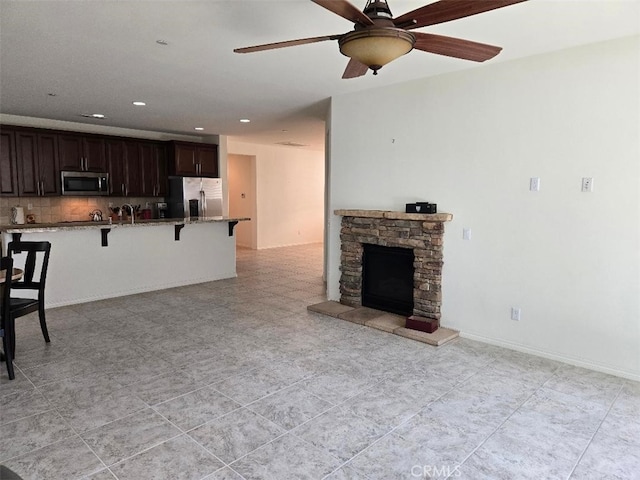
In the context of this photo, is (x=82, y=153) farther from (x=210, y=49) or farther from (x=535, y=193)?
(x=535, y=193)

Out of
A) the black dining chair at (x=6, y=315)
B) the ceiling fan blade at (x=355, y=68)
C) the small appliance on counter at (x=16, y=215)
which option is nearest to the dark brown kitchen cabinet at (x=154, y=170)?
the small appliance on counter at (x=16, y=215)

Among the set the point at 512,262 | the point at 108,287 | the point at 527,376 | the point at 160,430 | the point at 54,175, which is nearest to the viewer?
the point at 160,430

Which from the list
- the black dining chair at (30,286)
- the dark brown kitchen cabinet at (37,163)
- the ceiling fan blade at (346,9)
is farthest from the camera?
the dark brown kitchen cabinet at (37,163)

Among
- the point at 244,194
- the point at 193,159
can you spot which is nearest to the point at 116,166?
the point at 193,159

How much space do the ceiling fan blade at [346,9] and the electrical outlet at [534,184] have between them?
93.0 inches

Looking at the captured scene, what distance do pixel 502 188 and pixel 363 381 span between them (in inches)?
85.2

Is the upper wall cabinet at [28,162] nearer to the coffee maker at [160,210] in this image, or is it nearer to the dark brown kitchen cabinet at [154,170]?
the dark brown kitchen cabinet at [154,170]

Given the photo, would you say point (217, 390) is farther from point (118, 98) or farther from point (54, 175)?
point (54, 175)

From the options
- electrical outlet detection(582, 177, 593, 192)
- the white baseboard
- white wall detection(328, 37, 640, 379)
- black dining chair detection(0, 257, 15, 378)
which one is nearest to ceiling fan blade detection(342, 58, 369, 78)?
white wall detection(328, 37, 640, 379)

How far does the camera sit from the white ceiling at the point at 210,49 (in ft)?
8.65

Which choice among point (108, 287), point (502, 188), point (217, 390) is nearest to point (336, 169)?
point (502, 188)

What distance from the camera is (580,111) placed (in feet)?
10.9

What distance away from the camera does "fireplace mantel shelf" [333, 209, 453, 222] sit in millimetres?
4090

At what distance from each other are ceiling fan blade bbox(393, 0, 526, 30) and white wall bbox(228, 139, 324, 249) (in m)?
7.70
